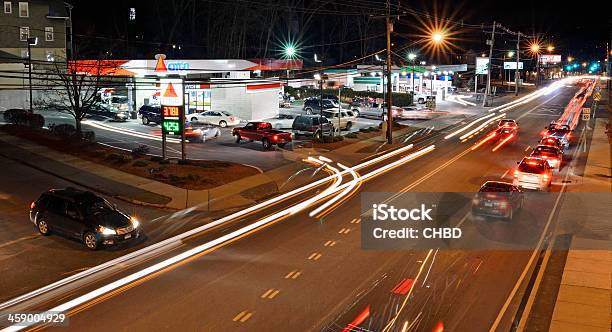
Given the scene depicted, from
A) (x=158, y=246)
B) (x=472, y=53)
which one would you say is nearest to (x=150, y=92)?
(x=158, y=246)

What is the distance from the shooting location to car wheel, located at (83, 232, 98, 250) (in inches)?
693

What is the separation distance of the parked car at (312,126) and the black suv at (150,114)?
12.6 meters

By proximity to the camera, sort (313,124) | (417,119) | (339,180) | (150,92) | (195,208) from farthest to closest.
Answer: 1. (417,119)
2. (150,92)
3. (313,124)
4. (339,180)
5. (195,208)

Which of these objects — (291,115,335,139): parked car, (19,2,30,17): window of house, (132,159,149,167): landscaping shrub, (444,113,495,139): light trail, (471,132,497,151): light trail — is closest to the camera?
(132,159,149,167): landscaping shrub

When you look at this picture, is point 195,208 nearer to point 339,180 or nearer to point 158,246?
point 158,246

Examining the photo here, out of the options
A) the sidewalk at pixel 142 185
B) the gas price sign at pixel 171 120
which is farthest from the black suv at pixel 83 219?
the gas price sign at pixel 171 120

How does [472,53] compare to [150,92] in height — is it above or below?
above

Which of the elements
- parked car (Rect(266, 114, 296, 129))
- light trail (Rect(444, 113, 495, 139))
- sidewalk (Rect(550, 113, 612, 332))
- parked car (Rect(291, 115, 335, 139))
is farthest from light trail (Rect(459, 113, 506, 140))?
sidewalk (Rect(550, 113, 612, 332))

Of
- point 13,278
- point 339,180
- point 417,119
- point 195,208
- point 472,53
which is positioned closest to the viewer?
point 13,278

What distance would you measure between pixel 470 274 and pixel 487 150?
1047 inches

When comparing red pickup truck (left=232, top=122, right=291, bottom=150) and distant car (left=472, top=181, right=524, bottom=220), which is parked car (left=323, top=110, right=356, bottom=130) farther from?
distant car (left=472, top=181, right=524, bottom=220)

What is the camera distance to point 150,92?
183ft

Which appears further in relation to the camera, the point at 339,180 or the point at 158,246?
the point at 339,180

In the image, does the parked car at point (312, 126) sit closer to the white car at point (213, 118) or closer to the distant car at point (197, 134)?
the white car at point (213, 118)
